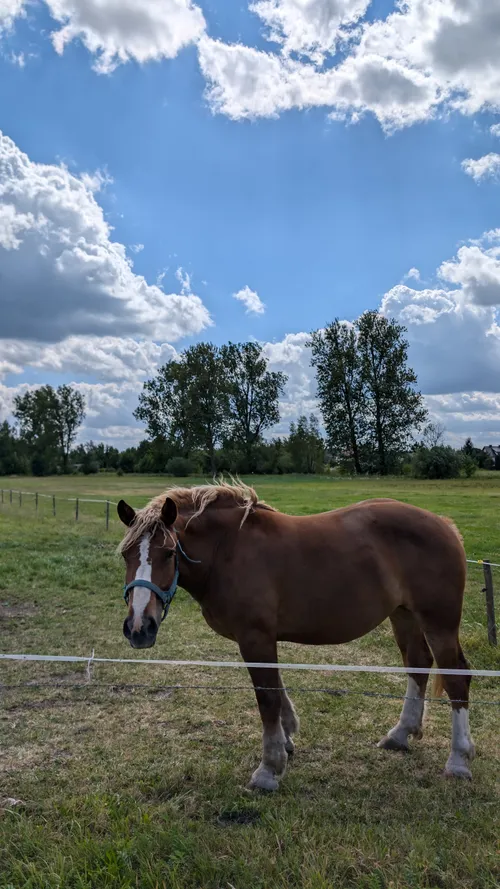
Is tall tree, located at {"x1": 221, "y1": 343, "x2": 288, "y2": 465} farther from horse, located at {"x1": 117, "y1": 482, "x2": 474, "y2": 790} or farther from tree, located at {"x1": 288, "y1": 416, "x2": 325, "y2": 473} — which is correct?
horse, located at {"x1": 117, "y1": 482, "x2": 474, "y2": 790}

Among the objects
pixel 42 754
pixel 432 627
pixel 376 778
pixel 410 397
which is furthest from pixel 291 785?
pixel 410 397

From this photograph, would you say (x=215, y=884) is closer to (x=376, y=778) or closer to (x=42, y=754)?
(x=376, y=778)

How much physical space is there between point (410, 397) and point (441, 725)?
5152 centimetres

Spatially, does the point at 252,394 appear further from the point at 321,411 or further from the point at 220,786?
the point at 220,786

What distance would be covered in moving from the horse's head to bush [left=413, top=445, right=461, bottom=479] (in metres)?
46.0

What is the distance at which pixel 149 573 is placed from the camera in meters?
3.43

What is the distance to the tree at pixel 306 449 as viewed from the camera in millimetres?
71625

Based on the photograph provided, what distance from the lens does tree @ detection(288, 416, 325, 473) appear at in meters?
71.6

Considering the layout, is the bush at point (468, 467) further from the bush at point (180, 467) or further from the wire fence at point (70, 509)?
the wire fence at point (70, 509)

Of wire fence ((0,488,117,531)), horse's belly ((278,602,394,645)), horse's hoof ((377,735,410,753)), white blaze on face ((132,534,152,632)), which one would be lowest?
horse's hoof ((377,735,410,753))

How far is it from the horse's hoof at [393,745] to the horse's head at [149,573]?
2.10 metres

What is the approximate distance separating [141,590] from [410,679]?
2501 mm

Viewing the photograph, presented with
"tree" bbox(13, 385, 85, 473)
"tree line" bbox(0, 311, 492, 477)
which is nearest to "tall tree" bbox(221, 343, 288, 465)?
"tree line" bbox(0, 311, 492, 477)

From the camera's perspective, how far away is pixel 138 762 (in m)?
3.97
